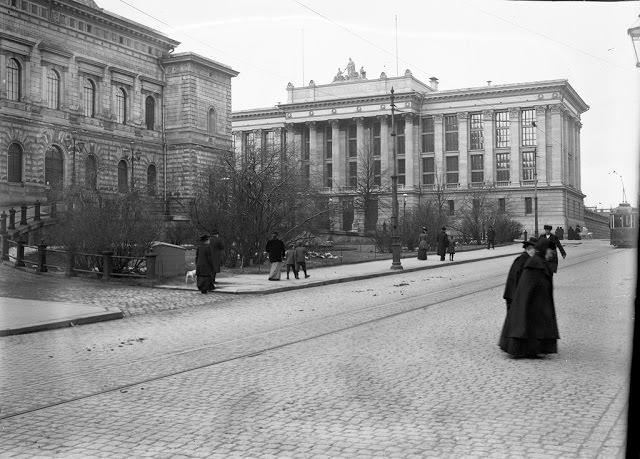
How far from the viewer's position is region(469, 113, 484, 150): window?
3602 inches

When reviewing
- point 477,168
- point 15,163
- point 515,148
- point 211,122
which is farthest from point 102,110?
point 515,148

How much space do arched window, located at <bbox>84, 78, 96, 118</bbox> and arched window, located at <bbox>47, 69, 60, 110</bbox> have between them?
75.4 inches

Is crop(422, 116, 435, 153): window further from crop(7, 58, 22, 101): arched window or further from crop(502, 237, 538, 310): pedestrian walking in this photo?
crop(502, 237, 538, 310): pedestrian walking

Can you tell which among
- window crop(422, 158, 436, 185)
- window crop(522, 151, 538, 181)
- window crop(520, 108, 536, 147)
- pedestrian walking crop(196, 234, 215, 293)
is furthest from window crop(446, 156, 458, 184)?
pedestrian walking crop(196, 234, 215, 293)

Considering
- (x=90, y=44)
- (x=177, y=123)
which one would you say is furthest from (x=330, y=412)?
(x=177, y=123)

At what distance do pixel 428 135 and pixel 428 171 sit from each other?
5.03 meters

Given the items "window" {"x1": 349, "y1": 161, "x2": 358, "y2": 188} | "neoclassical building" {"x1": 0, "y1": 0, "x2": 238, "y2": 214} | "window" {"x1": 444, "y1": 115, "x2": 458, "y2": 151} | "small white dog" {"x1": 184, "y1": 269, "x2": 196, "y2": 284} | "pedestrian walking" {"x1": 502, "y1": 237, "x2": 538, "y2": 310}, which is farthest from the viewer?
"window" {"x1": 349, "y1": 161, "x2": 358, "y2": 188}

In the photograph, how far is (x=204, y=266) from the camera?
18.6 m

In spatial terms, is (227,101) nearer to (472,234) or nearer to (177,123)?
(177,123)

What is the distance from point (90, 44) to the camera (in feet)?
143

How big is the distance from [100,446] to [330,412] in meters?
1.88

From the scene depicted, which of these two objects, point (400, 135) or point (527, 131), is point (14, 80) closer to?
point (400, 135)

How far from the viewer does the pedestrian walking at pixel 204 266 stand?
18609 mm

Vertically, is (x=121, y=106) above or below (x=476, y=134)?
below
